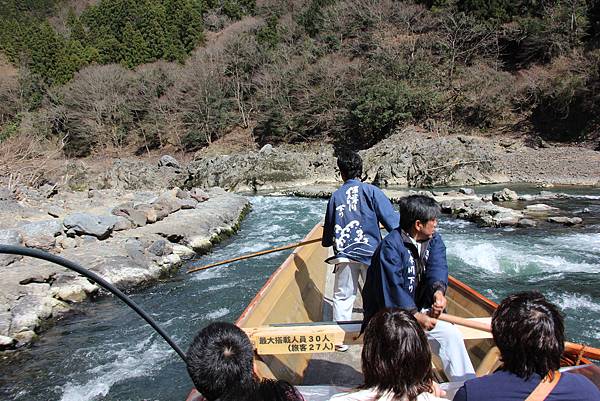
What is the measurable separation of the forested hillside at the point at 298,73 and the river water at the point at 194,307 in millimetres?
12242

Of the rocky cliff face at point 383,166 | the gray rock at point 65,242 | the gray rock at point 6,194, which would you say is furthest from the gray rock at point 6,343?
the rocky cliff face at point 383,166

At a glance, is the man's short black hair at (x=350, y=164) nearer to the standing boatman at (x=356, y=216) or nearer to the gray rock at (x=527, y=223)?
the standing boatman at (x=356, y=216)

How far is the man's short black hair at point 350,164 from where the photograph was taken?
11.1 ft

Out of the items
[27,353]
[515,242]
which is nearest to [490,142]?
[515,242]

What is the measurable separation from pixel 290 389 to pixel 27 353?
5451 millimetres

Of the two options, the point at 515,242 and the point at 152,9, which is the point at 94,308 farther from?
the point at 152,9

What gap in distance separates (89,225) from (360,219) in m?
8.14

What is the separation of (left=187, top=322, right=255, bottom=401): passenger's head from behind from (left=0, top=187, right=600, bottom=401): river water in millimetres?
3201

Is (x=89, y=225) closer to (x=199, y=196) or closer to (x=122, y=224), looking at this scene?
(x=122, y=224)

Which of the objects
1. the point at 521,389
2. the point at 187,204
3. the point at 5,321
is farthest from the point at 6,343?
the point at 187,204

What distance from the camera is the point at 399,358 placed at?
1.56 meters

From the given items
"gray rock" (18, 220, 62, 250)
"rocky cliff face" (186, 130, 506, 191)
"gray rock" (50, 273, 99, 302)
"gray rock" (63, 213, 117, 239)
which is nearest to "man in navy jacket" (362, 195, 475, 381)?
"gray rock" (50, 273, 99, 302)

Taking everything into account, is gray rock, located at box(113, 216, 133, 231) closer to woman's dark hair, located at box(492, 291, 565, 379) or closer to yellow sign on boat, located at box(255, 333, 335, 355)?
yellow sign on boat, located at box(255, 333, 335, 355)

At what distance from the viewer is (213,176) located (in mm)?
25219
